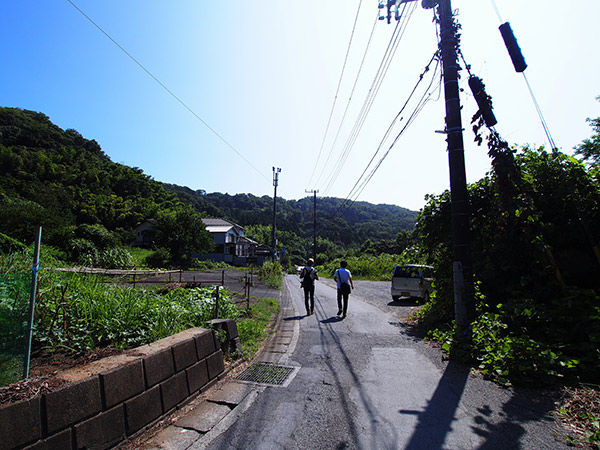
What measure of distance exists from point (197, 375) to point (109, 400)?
4.50 ft

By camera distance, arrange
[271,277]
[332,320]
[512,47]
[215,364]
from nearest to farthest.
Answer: [215,364]
[512,47]
[332,320]
[271,277]

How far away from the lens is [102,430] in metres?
2.49

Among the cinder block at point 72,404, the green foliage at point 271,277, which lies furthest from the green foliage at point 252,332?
the green foliage at point 271,277

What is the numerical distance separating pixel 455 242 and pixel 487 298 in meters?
1.55

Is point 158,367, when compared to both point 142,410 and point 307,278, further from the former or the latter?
point 307,278

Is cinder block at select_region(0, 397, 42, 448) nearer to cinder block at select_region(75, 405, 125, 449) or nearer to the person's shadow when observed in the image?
cinder block at select_region(75, 405, 125, 449)

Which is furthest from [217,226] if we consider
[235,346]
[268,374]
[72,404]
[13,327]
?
[72,404]

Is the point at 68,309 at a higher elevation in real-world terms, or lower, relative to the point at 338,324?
higher

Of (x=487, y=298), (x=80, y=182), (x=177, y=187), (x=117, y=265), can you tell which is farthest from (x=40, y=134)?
(x=487, y=298)

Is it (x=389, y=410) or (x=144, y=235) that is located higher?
(x=144, y=235)

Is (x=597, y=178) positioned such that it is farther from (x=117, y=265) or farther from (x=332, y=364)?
Result: (x=117, y=265)

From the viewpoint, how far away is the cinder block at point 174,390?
3.22 metres

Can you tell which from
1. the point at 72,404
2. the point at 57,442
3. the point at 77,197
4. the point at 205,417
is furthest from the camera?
the point at 77,197

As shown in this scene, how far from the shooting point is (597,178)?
6082 mm
